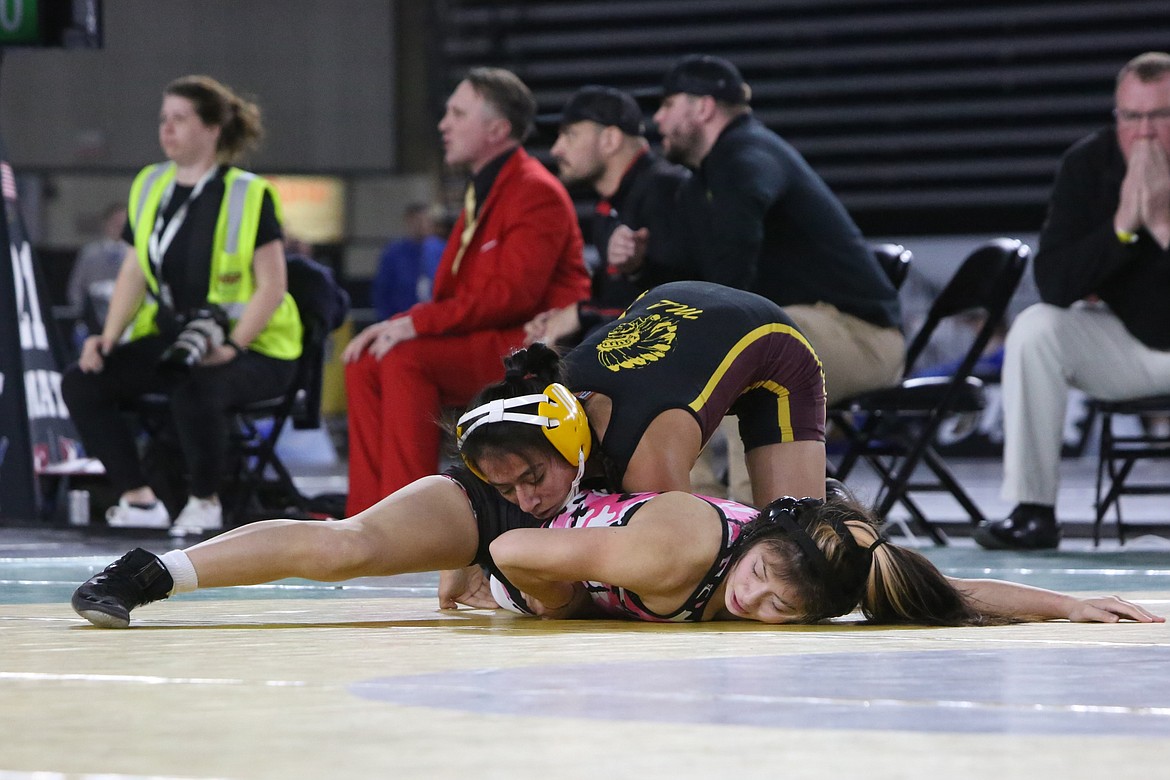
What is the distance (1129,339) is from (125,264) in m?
→ 3.35

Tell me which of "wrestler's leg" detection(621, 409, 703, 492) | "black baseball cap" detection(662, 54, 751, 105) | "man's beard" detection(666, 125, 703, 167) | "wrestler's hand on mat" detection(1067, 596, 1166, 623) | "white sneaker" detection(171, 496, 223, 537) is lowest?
"white sneaker" detection(171, 496, 223, 537)

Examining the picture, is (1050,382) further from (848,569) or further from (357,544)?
(357,544)

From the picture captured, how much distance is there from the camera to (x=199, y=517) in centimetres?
520

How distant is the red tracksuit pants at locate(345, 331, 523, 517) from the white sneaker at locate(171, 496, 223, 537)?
45cm

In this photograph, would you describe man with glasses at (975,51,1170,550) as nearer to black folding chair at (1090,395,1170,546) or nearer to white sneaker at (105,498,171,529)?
black folding chair at (1090,395,1170,546)

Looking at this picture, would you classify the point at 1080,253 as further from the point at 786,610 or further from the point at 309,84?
the point at 309,84

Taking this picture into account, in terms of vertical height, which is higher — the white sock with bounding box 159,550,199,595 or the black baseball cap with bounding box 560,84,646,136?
the black baseball cap with bounding box 560,84,646,136

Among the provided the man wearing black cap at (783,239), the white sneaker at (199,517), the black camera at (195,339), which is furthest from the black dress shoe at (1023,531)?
the black camera at (195,339)

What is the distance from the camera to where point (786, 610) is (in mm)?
2875

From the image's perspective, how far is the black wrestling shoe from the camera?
267 centimetres

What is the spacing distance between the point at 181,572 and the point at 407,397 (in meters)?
2.28

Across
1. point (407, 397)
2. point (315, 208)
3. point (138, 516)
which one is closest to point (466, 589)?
point (407, 397)

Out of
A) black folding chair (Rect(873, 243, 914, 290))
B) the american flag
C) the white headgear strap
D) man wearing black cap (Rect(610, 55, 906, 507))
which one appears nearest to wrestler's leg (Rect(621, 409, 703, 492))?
the white headgear strap

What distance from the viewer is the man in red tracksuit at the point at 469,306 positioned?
505cm
